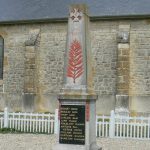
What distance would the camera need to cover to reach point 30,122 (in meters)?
15.3

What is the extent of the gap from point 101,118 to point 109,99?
18.5ft

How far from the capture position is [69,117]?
9.31 metres

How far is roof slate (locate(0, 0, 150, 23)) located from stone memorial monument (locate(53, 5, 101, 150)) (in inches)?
414

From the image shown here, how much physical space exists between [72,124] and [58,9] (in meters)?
13.1

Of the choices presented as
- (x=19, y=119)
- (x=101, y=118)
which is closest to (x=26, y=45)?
(x=19, y=119)

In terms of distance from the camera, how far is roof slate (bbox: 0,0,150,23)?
2000 centimetres

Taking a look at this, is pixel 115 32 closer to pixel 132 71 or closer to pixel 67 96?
pixel 132 71

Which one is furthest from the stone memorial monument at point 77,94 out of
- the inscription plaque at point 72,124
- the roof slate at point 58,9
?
the roof slate at point 58,9

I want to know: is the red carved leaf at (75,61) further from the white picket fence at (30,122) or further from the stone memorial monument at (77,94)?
the white picket fence at (30,122)

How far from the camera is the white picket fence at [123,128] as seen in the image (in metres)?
13.9

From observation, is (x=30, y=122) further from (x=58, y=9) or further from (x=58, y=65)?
(x=58, y=9)

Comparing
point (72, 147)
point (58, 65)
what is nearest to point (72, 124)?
point (72, 147)

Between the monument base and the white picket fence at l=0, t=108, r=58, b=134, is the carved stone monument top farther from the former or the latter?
the white picket fence at l=0, t=108, r=58, b=134

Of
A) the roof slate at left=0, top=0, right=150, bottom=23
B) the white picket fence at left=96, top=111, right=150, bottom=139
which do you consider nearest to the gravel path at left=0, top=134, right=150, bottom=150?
the white picket fence at left=96, top=111, right=150, bottom=139
